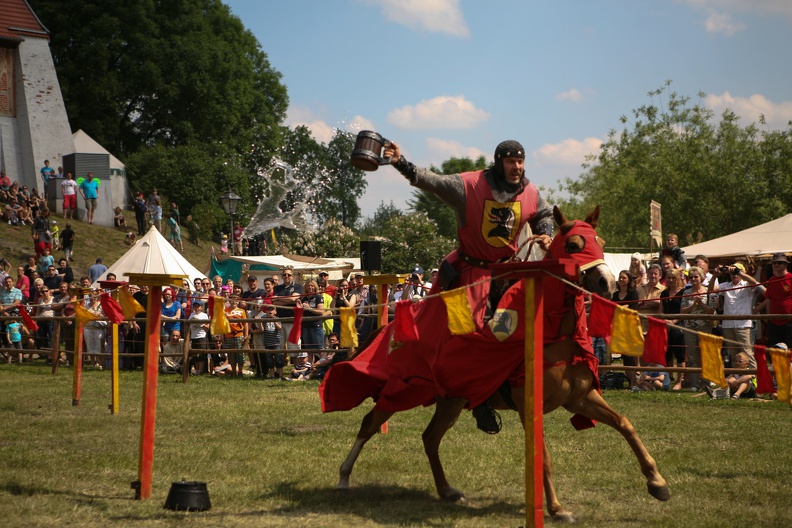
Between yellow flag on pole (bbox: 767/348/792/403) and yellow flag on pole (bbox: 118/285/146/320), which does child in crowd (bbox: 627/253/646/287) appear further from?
yellow flag on pole (bbox: 118/285/146/320)

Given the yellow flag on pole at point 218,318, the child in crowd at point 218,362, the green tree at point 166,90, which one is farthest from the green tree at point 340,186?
the yellow flag on pole at point 218,318

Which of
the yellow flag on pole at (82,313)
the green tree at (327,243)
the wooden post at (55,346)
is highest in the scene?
the green tree at (327,243)

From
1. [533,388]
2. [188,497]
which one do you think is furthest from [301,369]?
[533,388]

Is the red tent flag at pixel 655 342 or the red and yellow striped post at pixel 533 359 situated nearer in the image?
the red and yellow striped post at pixel 533 359

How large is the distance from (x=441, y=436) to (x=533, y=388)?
5.32 feet

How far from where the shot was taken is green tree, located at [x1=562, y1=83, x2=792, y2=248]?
128ft

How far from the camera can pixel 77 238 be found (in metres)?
36.4

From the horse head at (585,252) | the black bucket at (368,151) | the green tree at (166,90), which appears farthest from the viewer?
the green tree at (166,90)

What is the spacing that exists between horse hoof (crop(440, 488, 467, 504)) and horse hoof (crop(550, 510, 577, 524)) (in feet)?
2.83

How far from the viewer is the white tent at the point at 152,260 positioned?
22.5 m

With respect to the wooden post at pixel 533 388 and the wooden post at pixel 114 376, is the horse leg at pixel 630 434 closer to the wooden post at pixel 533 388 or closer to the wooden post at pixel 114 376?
the wooden post at pixel 533 388

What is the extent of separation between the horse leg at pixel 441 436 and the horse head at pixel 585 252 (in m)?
1.52

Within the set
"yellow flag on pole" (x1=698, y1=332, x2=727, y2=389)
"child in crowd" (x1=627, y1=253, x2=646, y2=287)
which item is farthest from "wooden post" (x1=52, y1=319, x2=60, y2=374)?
"yellow flag on pole" (x1=698, y1=332, x2=727, y2=389)

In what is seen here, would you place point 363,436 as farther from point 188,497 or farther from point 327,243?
point 327,243
